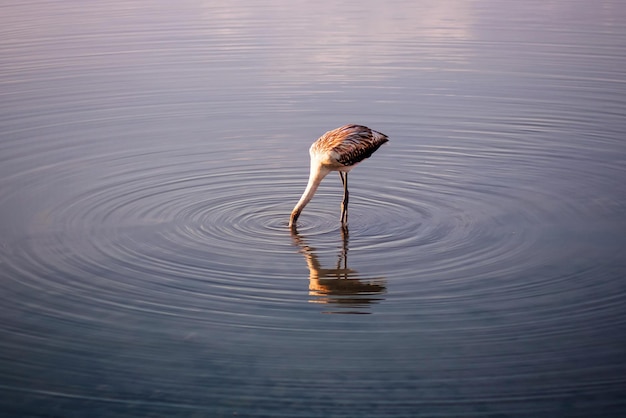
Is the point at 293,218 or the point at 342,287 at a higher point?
the point at 293,218

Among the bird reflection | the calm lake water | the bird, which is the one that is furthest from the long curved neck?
the bird reflection

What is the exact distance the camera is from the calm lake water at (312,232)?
8281mm

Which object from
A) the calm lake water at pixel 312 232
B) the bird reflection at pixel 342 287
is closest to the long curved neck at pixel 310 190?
the calm lake water at pixel 312 232

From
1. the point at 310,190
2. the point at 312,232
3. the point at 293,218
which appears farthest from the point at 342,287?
the point at 310,190

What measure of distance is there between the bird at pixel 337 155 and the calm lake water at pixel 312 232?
38cm

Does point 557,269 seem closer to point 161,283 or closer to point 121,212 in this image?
point 161,283

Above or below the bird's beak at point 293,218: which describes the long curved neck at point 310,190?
above

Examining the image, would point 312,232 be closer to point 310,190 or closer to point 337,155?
point 310,190

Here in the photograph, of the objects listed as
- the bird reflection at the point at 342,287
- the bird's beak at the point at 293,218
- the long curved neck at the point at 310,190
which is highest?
the long curved neck at the point at 310,190

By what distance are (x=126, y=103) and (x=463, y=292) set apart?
34.0 feet

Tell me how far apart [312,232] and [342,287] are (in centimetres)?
184

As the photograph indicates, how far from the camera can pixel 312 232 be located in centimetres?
1219

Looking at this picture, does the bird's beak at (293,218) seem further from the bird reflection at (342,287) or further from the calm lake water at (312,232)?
the bird reflection at (342,287)

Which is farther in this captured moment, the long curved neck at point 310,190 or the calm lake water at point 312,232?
the long curved neck at point 310,190
